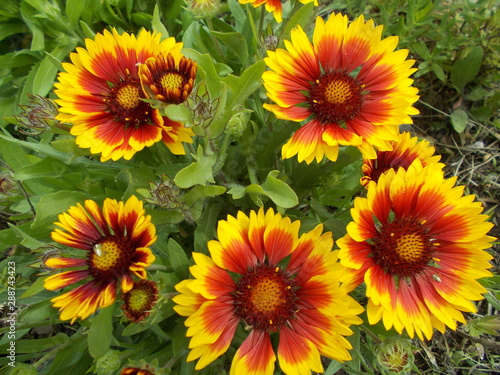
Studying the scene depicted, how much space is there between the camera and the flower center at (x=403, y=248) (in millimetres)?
1342

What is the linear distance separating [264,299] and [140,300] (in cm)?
39

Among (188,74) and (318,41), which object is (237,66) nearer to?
(318,41)

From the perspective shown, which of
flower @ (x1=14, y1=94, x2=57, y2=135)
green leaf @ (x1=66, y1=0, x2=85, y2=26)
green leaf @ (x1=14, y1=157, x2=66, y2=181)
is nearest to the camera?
flower @ (x1=14, y1=94, x2=57, y2=135)

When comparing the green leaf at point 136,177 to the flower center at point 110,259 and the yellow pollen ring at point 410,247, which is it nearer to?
the flower center at point 110,259

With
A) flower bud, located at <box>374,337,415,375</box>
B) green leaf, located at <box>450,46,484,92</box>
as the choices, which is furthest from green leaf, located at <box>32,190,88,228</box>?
green leaf, located at <box>450,46,484,92</box>

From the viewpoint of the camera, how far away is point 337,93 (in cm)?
143

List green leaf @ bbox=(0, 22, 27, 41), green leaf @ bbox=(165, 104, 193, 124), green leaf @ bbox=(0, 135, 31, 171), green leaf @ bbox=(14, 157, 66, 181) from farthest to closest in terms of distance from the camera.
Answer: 1. green leaf @ bbox=(0, 22, 27, 41)
2. green leaf @ bbox=(0, 135, 31, 171)
3. green leaf @ bbox=(14, 157, 66, 181)
4. green leaf @ bbox=(165, 104, 193, 124)

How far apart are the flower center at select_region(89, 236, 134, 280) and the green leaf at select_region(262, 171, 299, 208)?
48 cm

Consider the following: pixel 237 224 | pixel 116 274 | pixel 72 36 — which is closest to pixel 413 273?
pixel 237 224

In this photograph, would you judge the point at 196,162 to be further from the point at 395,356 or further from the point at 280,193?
the point at 395,356

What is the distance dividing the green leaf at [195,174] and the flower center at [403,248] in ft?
1.97

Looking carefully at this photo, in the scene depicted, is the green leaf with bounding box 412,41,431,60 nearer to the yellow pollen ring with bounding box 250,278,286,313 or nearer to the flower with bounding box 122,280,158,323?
the yellow pollen ring with bounding box 250,278,286,313

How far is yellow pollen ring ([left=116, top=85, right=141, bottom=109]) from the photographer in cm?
139

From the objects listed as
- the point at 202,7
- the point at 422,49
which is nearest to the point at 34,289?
the point at 202,7
